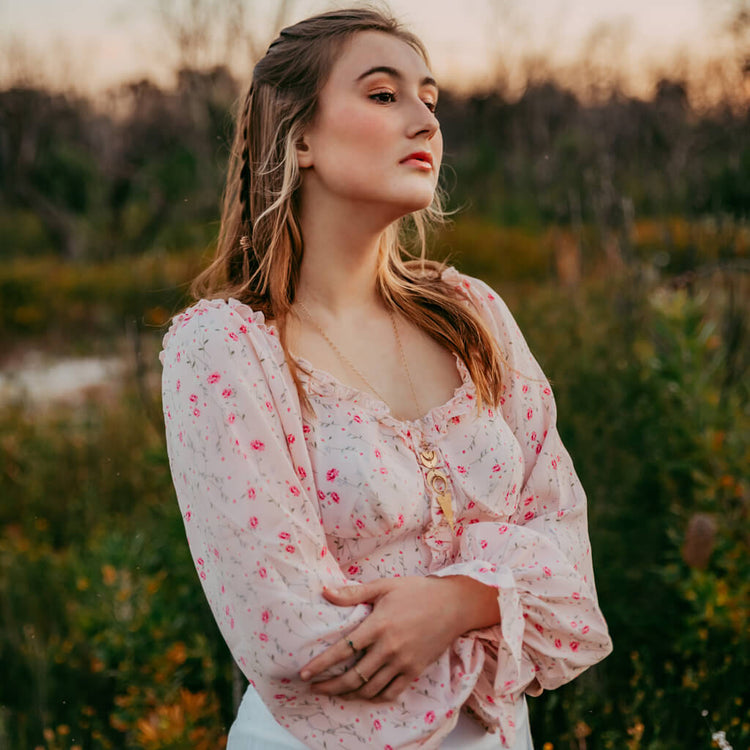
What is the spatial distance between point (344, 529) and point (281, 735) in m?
0.35

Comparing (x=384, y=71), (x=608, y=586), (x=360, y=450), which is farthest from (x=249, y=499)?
(x=608, y=586)

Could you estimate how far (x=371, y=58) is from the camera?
1510mm

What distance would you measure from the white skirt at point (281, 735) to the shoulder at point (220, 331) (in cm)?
60

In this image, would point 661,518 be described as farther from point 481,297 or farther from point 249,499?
point 249,499

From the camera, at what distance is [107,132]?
51.6 feet

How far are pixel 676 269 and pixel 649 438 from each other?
1.67 metres

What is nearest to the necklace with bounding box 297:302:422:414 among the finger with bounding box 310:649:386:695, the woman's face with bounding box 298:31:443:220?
the woman's face with bounding box 298:31:443:220

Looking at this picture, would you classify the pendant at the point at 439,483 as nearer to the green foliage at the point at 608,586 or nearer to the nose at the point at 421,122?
the nose at the point at 421,122

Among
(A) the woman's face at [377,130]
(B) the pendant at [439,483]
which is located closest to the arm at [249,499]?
(B) the pendant at [439,483]

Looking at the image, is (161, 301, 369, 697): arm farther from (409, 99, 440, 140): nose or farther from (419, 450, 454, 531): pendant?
(409, 99, 440, 140): nose

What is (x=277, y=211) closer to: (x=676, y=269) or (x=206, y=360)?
(x=206, y=360)

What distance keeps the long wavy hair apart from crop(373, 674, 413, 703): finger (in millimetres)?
454

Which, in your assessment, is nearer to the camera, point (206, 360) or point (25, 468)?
point (206, 360)

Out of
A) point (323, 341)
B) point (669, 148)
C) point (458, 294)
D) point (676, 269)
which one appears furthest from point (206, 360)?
point (669, 148)
